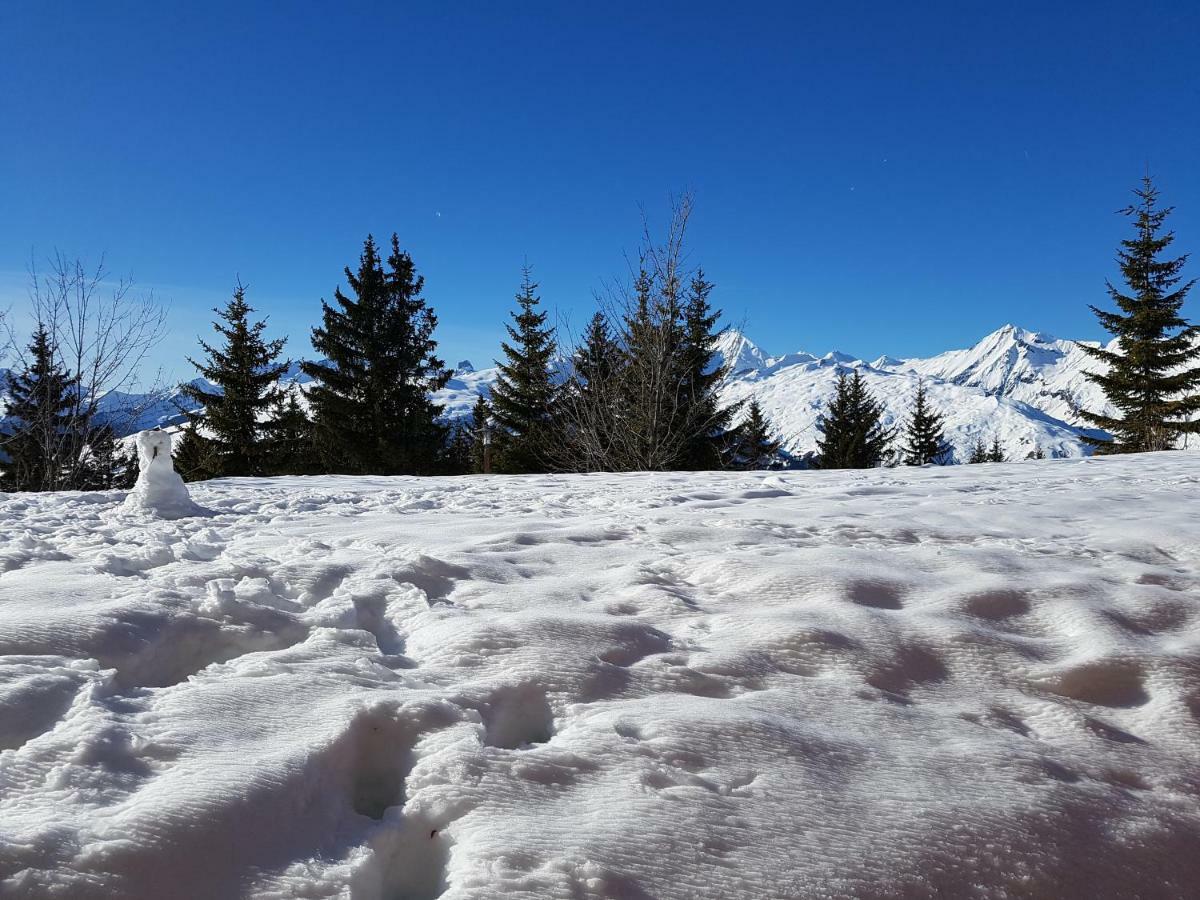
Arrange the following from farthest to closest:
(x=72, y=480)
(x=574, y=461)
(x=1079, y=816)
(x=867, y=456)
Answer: (x=867, y=456) < (x=574, y=461) < (x=72, y=480) < (x=1079, y=816)

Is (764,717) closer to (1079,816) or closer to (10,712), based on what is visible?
(1079,816)

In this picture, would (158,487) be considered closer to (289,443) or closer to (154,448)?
(154,448)

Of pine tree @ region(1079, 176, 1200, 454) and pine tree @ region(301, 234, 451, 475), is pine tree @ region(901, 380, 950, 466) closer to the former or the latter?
pine tree @ region(1079, 176, 1200, 454)

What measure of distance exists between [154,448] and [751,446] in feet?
55.6

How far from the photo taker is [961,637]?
7.41ft

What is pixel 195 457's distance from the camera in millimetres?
21453

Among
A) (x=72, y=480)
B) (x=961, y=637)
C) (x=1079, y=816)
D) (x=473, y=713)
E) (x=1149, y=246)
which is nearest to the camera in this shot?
(x=1079, y=816)

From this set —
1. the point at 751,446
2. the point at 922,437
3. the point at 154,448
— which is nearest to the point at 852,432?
the point at 922,437

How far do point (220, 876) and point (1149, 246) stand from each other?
2938cm

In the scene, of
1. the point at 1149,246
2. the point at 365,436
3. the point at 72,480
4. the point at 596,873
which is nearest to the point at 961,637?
the point at 596,873

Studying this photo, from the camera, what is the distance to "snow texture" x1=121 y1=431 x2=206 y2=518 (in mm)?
4512

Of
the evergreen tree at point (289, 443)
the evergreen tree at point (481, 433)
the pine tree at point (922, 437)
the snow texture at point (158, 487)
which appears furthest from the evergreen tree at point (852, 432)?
the snow texture at point (158, 487)

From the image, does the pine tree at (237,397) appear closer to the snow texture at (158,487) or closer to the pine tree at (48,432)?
the pine tree at (48,432)

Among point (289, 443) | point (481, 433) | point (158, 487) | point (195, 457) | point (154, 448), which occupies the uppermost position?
point (481, 433)
